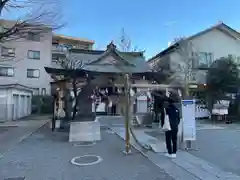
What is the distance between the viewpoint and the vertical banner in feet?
27.4

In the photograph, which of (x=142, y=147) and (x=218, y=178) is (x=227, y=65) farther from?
(x=218, y=178)

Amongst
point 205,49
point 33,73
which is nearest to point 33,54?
point 33,73

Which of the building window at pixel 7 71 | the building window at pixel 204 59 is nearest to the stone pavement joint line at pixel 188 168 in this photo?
the building window at pixel 204 59

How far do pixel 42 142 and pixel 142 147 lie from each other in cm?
414

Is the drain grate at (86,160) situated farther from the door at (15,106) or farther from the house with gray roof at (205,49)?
the house with gray roof at (205,49)

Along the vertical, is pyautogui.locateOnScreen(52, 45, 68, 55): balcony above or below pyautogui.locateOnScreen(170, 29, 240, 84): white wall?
above

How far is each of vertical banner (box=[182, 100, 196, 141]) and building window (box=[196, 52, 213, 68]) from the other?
16.5 meters

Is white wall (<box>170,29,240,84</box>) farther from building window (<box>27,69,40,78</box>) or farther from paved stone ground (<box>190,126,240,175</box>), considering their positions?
building window (<box>27,69,40,78</box>)

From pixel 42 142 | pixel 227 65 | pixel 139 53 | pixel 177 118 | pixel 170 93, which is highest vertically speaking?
pixel 139 53

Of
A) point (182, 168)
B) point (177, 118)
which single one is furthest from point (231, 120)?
point (182, 168)

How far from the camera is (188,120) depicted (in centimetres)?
845

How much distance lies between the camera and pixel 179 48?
24.0 m

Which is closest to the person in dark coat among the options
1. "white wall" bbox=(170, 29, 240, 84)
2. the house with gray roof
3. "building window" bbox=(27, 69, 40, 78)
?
the house with gray roof

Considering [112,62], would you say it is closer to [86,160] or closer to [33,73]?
[33,73]
